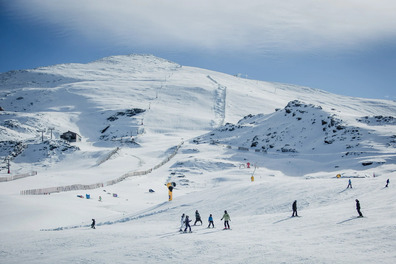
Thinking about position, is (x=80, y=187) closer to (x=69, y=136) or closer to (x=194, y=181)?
(x=194, y=181)

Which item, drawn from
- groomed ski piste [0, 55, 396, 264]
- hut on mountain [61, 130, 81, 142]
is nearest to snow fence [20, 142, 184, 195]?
groomed ski piste [0, 55, 396, 264]

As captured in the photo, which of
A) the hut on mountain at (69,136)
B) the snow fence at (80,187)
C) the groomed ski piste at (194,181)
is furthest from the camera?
the hut on mountain at (69,136)

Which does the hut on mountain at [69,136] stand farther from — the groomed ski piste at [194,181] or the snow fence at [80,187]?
the snow fence at [80,187]

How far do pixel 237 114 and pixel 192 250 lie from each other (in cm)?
13020

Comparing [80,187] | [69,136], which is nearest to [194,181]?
[80,187]

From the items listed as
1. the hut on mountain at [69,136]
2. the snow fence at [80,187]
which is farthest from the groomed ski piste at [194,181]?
the hut on mountain at [69,136]

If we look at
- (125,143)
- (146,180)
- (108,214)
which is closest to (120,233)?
(108,214)

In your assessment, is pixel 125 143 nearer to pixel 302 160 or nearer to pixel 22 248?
pixel 302 160

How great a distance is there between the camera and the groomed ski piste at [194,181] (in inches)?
665

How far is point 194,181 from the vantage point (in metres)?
56.7

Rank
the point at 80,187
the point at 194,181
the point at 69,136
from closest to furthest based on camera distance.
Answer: the point at 80,187 < the point at 194,181 < the point at 69,136

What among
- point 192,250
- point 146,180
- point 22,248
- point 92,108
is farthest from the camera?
point 92,108

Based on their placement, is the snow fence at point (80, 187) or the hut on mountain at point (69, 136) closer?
the snow fence at point (80, 187)

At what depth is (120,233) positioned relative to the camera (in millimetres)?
22156
